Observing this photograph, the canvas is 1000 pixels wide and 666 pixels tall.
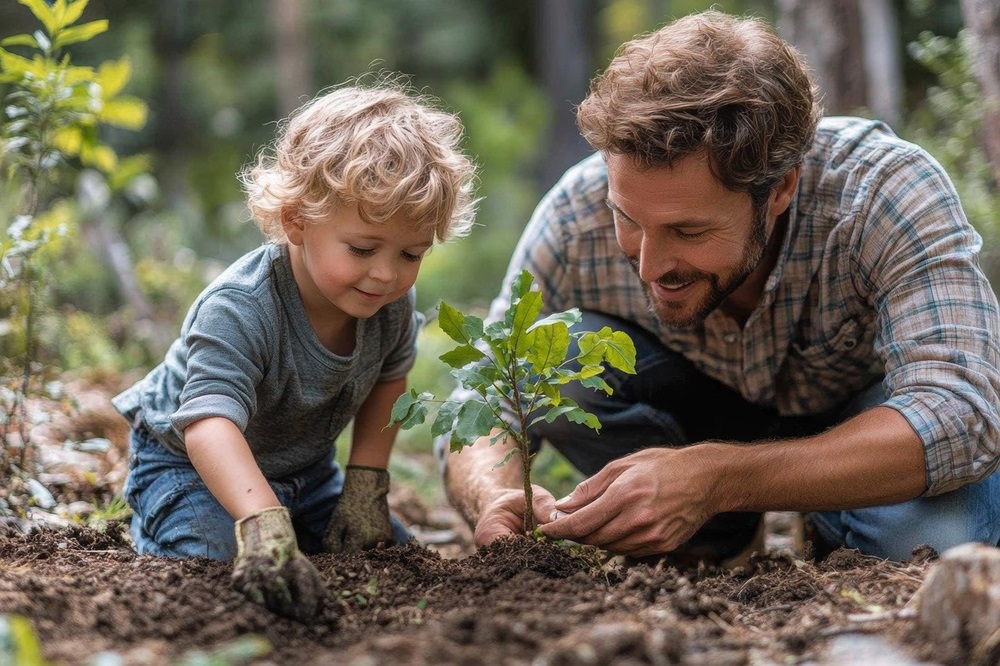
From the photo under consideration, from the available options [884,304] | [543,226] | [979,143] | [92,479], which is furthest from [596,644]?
[979,143]

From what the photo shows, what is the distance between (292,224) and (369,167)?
290mm

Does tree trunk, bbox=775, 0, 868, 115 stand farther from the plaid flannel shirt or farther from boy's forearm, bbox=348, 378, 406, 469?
boy's forearm, bbox=348, 378, 406, 469

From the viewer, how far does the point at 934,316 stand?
2469 millimetres

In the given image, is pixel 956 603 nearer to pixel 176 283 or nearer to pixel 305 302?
pixel 305 302

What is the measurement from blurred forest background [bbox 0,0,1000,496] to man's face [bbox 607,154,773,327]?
64 centimetres

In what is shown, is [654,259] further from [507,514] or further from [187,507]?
[187,507]

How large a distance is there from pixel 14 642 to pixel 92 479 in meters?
1.81

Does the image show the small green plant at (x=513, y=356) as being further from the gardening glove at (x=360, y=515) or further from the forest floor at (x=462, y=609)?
the gardening glove at (x=360, y=515)

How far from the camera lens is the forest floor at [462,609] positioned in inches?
59.2

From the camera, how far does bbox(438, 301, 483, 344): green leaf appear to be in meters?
2.19

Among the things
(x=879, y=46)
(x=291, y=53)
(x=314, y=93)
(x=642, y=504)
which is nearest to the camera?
(x=642, y=504)

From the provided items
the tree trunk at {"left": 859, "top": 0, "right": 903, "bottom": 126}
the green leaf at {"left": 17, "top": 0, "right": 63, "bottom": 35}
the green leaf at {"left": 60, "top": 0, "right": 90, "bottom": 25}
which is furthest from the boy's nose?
the tree trunk at {"left": 859, "top": 0, "right": 903, "bottom": 126}

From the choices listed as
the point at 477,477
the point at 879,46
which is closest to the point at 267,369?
the point at 477,477

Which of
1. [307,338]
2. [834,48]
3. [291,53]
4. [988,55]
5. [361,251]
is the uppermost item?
[291,53]
